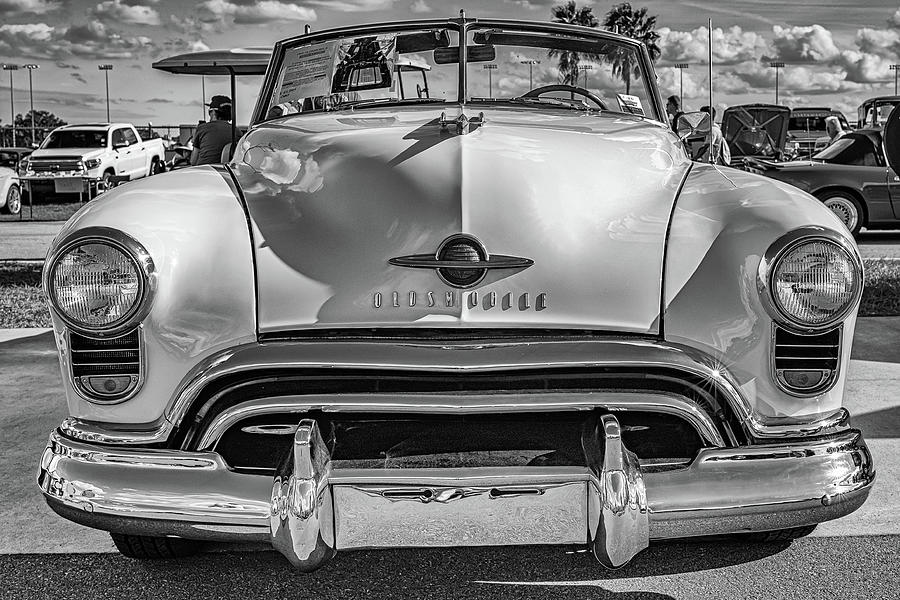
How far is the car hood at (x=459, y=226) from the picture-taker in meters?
2.28

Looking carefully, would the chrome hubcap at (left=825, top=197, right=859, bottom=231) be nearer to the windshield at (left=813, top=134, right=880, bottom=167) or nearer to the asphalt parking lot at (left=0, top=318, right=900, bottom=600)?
the windshield at (left=813, top=134, right=880, bottom=167)

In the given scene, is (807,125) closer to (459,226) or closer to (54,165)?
(54,165)

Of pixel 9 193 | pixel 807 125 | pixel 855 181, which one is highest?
pixel 807 125

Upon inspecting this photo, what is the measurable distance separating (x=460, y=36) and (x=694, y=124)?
0.99m

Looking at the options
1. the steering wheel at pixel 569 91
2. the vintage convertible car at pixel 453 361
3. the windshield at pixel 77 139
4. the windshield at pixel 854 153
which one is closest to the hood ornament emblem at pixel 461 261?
the vintage convertible car at pixel 453 361

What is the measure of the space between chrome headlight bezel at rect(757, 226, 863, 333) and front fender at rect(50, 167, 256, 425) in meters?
1.23

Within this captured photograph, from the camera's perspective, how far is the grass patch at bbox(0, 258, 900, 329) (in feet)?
21.5

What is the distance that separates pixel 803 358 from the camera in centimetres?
228

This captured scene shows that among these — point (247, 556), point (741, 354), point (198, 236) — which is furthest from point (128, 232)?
point (741, 354)

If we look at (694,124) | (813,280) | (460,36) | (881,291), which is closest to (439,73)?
(460,36)

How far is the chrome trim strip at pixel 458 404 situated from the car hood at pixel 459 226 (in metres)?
0.21

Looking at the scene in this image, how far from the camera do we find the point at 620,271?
233 centimetres

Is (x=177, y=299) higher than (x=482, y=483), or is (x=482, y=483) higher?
(x=177, y=299)

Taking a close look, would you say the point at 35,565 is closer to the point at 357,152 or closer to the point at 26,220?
the point at 357,152
